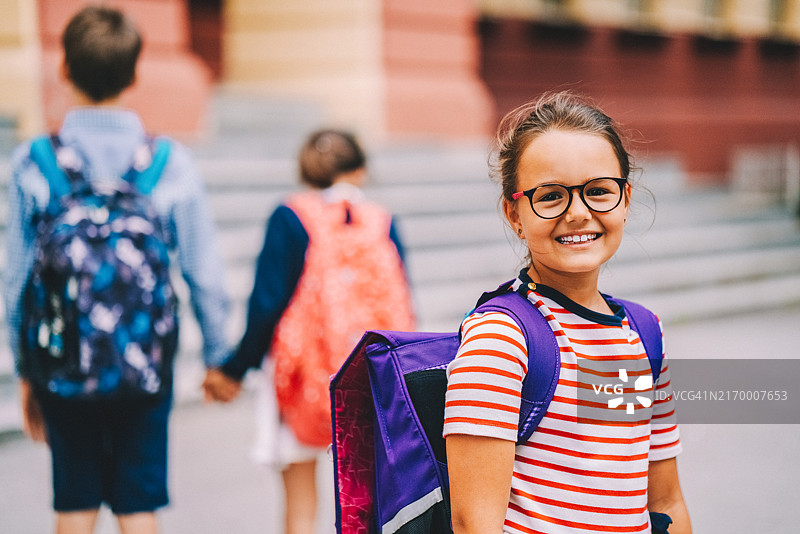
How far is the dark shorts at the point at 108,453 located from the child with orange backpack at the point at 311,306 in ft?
1.75

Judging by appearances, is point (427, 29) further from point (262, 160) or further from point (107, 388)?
point (107, 388)

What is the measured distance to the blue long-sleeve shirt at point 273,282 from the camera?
323 centimetres

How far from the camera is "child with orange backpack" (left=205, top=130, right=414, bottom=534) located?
3.20 meters

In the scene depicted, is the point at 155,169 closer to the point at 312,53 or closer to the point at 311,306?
the point at 311,306

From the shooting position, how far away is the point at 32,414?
2.71 metres

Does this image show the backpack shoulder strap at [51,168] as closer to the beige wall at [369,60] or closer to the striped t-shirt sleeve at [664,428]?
the striped t-shirt sleeve at [664,428]

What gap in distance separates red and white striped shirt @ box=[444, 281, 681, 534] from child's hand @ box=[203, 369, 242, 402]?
1.76 metres

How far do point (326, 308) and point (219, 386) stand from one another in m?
0.47

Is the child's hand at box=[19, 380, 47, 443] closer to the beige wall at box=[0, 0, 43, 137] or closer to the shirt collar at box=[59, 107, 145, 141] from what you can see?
the shirt collar at box=[59, 107, 145, 141]

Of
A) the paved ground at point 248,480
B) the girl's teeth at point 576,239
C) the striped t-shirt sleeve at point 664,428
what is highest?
the girl's teeth at point 576,239

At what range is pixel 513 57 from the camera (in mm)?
12867

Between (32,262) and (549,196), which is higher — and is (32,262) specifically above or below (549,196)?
below

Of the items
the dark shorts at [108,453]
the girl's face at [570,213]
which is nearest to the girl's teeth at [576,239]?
the girl's face at [570,213]

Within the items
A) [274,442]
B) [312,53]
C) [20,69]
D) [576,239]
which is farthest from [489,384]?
[312,53]
